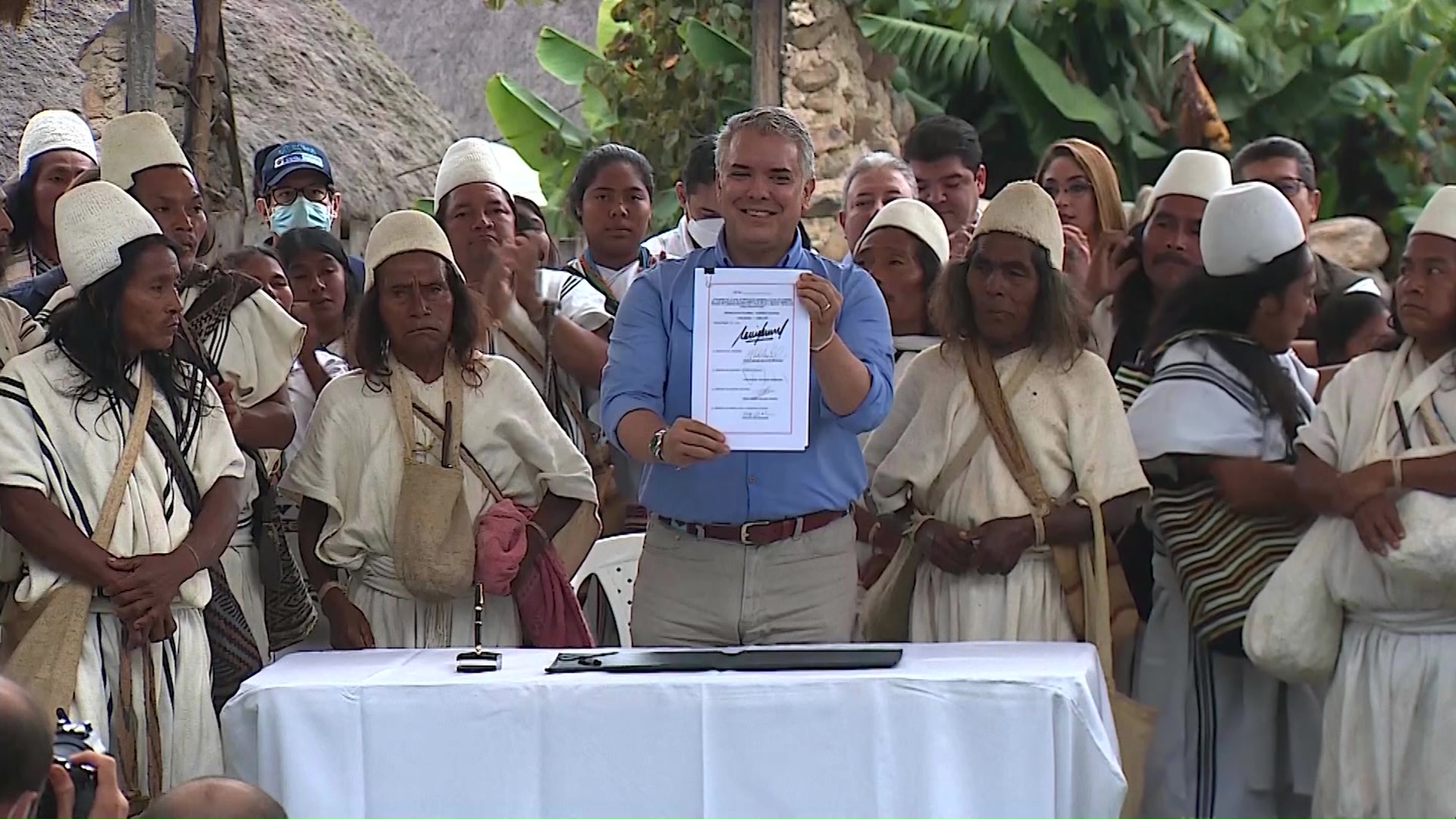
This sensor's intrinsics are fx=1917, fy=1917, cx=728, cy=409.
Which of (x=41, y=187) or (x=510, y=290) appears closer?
(x=510, y=290)

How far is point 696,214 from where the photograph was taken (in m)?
6.67

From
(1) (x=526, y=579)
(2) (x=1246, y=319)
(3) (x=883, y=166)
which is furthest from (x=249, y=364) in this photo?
(2) (x=1246, y=319)

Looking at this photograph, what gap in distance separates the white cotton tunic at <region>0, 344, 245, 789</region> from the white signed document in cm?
134

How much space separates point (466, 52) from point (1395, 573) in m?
15.0

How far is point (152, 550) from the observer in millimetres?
4574

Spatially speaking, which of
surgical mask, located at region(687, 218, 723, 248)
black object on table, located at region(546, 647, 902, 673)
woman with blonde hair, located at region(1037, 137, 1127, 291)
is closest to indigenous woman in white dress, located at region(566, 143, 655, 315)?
surgical mask, located at region(687, 218, 723, 248)

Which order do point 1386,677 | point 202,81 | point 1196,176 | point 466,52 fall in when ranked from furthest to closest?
point 466,52 < point 202,81 < point 1196,176 < point 1386,677

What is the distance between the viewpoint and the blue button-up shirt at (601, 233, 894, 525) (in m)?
4.55

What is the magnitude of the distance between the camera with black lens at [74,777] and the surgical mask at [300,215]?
3244mm

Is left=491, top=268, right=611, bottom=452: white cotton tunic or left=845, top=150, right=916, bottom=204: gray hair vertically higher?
left=845, top=150, right=916, bottom=204: gray hair

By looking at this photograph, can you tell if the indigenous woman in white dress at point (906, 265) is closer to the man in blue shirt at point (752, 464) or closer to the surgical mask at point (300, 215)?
the man in blue shirt at point (752, 464)

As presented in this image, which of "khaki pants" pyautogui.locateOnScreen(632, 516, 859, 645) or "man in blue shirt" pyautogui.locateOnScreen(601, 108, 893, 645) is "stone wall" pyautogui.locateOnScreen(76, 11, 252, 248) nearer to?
"man in blue shirt" pyautogui.locateOnScreen(601, 108, 893, 645)

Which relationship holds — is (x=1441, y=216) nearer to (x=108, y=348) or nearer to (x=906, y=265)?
(x=906, y=265)

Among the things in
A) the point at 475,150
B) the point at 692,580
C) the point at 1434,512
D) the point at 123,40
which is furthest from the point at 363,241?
the point at 1434,512
